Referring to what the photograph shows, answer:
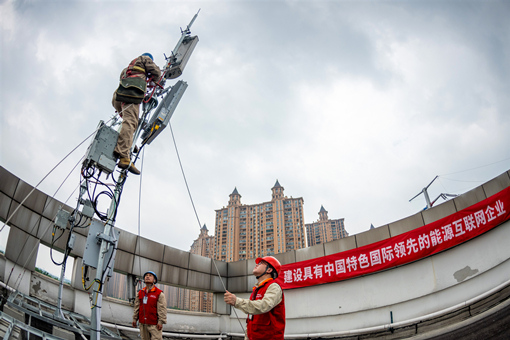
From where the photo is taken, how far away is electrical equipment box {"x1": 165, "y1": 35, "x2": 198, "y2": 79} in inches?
266

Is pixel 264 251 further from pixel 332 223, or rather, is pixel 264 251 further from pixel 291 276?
pixel 291 276

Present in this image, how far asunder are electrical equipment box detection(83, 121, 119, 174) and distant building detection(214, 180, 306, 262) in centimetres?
7689

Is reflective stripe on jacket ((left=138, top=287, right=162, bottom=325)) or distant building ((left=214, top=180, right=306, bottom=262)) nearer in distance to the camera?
reflective stripe on jacket ((left=138, top=287, right=162, bottom=325))

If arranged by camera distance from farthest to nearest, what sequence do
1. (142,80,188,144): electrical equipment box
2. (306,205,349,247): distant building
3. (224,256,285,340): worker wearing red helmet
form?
(306,205,349,247): distant building, (142,80,188,144): electrical equipment box, (224,256,285,340): worker wearing red helmet

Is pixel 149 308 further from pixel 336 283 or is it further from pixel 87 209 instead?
pixel 336 283

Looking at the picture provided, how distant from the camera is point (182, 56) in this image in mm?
6848

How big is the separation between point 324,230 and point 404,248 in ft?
310

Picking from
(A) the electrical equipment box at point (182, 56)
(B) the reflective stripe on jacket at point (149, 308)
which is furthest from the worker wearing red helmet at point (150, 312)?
(A) the electrical equipment box at point (182, 56)

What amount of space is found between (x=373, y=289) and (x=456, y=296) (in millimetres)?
2365

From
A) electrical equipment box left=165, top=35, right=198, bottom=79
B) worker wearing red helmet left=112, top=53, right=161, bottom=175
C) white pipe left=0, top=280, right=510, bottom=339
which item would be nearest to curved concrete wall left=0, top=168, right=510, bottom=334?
white pipe left=0, top=280, right=510, bottom=339

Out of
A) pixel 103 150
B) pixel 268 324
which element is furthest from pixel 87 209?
pixel 268 324

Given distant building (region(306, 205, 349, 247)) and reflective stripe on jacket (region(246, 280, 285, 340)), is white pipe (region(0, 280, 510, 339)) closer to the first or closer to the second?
reflective stripe on jacket (region(246, 280, 285, 340))

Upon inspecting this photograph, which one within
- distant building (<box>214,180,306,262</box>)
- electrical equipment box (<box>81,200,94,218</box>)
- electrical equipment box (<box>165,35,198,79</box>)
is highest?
distant building (<box>214,180,306,262</box>)

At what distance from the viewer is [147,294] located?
5293 millimetres
